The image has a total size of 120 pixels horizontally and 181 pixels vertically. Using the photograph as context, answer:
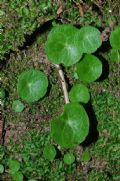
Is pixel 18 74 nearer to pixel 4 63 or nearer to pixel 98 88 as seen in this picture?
pixel 4 63

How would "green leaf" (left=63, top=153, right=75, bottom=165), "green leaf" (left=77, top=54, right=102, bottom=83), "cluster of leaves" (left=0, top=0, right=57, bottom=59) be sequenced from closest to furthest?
"cluster of leaves" (left=0, top=0, right=57, bottom=59)
"green leaf" (left=77, top=54, right=102, bottom=83)
"green leaf" (left=63, top=153, right=75, bottom=165)

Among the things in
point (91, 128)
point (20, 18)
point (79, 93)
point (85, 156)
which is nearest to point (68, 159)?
point (85, 156)

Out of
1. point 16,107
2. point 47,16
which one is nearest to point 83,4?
point 47,16

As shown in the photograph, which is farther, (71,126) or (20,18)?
(71,126)

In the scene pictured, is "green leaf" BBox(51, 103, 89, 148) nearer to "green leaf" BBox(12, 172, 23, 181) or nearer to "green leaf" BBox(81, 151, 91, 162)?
"green leaf" BBox(81, 151, 91, 162)

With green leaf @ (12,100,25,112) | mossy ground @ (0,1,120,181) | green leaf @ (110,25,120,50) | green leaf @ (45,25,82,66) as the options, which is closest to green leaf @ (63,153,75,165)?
mossy ground @ (0,1,120,181)

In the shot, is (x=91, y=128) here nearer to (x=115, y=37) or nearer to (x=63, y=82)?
(x=63, y=82)

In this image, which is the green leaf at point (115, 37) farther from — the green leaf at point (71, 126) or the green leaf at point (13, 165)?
the green leaf at point (13, 165)

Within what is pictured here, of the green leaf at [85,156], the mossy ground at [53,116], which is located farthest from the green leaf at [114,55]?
the green leaf at [85,156]
